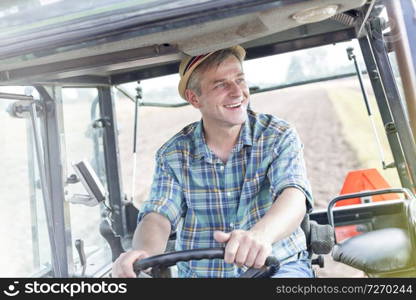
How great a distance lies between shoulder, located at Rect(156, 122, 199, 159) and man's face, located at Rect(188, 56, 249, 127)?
15cm

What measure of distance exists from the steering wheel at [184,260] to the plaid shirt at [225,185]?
1.40ft

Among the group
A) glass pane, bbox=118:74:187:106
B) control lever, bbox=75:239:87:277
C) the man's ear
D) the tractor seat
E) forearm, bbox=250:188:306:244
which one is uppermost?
glass pane, bbox=118:74:187:106

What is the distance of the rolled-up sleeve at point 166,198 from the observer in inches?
80.4

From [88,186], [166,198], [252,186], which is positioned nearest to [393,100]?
[252,186]

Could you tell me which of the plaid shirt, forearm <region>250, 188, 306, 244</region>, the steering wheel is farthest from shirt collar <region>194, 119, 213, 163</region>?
the steering wheel

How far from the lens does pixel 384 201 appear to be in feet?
10.3

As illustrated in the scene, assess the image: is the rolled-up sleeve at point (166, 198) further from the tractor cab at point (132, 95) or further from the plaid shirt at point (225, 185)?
the tractor cab at point (132, 95)

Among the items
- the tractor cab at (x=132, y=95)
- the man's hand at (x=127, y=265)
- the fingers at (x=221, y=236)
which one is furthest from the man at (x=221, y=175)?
the fingers at (x=221, y=236)

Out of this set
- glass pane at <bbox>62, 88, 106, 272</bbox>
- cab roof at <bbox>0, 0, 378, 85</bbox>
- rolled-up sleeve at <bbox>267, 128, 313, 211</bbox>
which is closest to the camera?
cab roof at <bbox>0, 0, 378, 85</bbox>

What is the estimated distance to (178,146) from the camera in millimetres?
2148

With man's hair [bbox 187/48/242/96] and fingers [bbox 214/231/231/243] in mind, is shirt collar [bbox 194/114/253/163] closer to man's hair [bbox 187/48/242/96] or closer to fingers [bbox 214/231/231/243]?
man's hair [bbox 187/48/242/96]

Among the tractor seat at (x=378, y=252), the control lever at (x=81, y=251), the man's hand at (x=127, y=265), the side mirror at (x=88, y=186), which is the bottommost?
the tractor seat at (x=378, y=252)

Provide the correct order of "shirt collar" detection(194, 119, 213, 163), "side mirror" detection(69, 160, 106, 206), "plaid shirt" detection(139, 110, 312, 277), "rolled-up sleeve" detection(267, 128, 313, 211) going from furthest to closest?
"side mirror" detection(69, 160, 106, 206), "shirt collar" detection(194, 119, 213, 163), "plaid shirt" detection(139, 110, 312, 277), "rolled-up sleeve" detection(267, 128, 313, 211)

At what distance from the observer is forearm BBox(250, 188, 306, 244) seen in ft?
5.32
